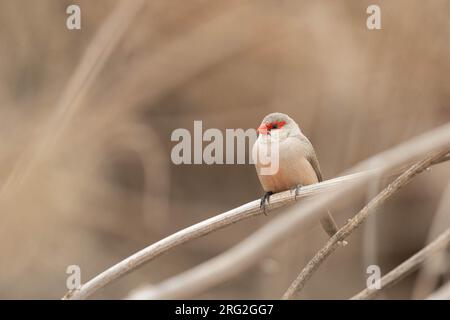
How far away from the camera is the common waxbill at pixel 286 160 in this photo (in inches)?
102

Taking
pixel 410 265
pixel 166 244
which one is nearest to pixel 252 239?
pixel 166 244

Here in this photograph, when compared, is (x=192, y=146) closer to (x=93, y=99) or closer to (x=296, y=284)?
(x=93, y=99)

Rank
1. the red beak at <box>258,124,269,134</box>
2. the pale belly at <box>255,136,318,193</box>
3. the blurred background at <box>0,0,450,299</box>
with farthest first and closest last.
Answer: the blurred background at <box>0,0,450,299</box> → the red beak at <box>258,124,269,134</box> → the pale belly at <box>255,136,318,193</box>

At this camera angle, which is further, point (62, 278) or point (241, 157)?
point (62, 278)

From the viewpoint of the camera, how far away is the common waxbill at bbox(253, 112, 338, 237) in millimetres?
2580

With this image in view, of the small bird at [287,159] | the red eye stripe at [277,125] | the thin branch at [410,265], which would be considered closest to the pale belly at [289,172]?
the small bird at [287,159]

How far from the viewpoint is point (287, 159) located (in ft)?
8.50

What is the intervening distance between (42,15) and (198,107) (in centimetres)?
107

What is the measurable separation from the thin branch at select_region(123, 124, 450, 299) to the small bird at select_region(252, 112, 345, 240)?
694 mm

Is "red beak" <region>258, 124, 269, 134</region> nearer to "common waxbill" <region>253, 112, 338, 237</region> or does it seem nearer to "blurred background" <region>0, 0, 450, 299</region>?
"common waxbill" <region>253, 112, 338, 237</region>

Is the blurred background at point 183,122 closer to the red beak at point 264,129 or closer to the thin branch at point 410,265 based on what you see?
the red beak at point 264,129

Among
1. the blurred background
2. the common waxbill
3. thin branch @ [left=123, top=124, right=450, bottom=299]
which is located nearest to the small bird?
the common waxbill
